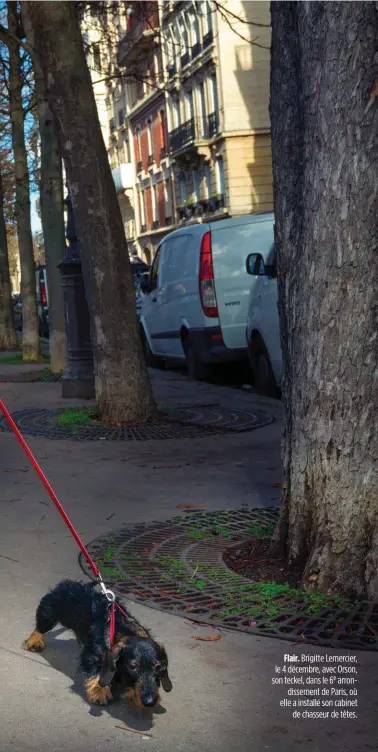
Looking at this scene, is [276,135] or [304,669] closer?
[304,669]

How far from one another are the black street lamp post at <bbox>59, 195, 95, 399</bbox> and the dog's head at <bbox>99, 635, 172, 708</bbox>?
30.4ft

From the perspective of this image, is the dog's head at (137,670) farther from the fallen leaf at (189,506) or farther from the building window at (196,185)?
the building window at (196,185)

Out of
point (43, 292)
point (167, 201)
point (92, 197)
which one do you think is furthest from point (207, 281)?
point (167, 201)

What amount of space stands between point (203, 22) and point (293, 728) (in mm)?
43742

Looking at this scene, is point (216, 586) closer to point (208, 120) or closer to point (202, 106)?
point (208, 120)

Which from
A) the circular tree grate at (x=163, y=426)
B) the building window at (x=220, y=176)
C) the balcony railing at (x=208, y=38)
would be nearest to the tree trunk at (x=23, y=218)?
the circular tree grate at (x=163, y=426)

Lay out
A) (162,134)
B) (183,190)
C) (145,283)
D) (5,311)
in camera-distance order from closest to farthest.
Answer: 1. (145,283)
2. (5,311)
3. (183,190)
4. (162,134)

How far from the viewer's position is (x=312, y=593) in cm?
461

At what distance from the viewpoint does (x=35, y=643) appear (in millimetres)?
4117

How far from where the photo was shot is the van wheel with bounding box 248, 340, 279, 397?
1241cm

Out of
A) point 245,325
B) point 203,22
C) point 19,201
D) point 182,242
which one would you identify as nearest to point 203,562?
point 245,325

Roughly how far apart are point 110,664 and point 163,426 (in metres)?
6.60

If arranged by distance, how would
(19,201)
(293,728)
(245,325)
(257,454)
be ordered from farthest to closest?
1. (19,201)
2. (245,325)
3. (257,454)
4. (293,728)

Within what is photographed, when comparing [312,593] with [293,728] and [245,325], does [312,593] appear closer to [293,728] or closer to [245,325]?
[293,728]
